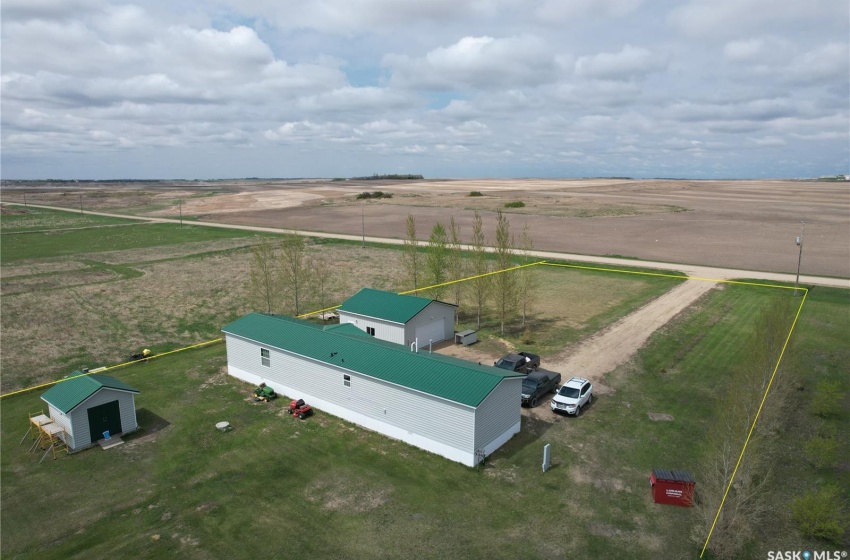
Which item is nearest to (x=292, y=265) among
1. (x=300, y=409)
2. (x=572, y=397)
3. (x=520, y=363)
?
(x=300, y=409)

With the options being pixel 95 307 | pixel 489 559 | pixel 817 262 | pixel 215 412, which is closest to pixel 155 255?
pixel 95 307

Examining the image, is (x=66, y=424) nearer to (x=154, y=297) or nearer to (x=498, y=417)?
(x=498, y=417)

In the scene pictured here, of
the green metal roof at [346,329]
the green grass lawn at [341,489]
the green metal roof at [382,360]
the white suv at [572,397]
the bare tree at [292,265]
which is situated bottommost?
the green grass lawn at [341,489]

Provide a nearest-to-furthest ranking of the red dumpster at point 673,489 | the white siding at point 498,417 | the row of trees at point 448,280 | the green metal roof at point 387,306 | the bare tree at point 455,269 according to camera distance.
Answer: the red dumpster at point 673,489 → the white siding at point 498,417 → the green metal roof at point 387,306 → the row of trees at point 448,280 → the bare tree at point 455,269

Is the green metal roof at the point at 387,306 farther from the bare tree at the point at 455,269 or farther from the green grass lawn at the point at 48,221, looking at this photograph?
the green grass lawn at the point at 48,221

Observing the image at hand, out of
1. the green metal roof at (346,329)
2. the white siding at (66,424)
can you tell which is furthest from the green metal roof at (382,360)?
the white siding at (66,424)

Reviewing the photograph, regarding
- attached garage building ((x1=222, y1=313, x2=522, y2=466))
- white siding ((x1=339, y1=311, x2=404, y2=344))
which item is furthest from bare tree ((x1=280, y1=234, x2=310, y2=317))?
attached garage building ((x1=222, y1=313, x2=522, y2=466))
